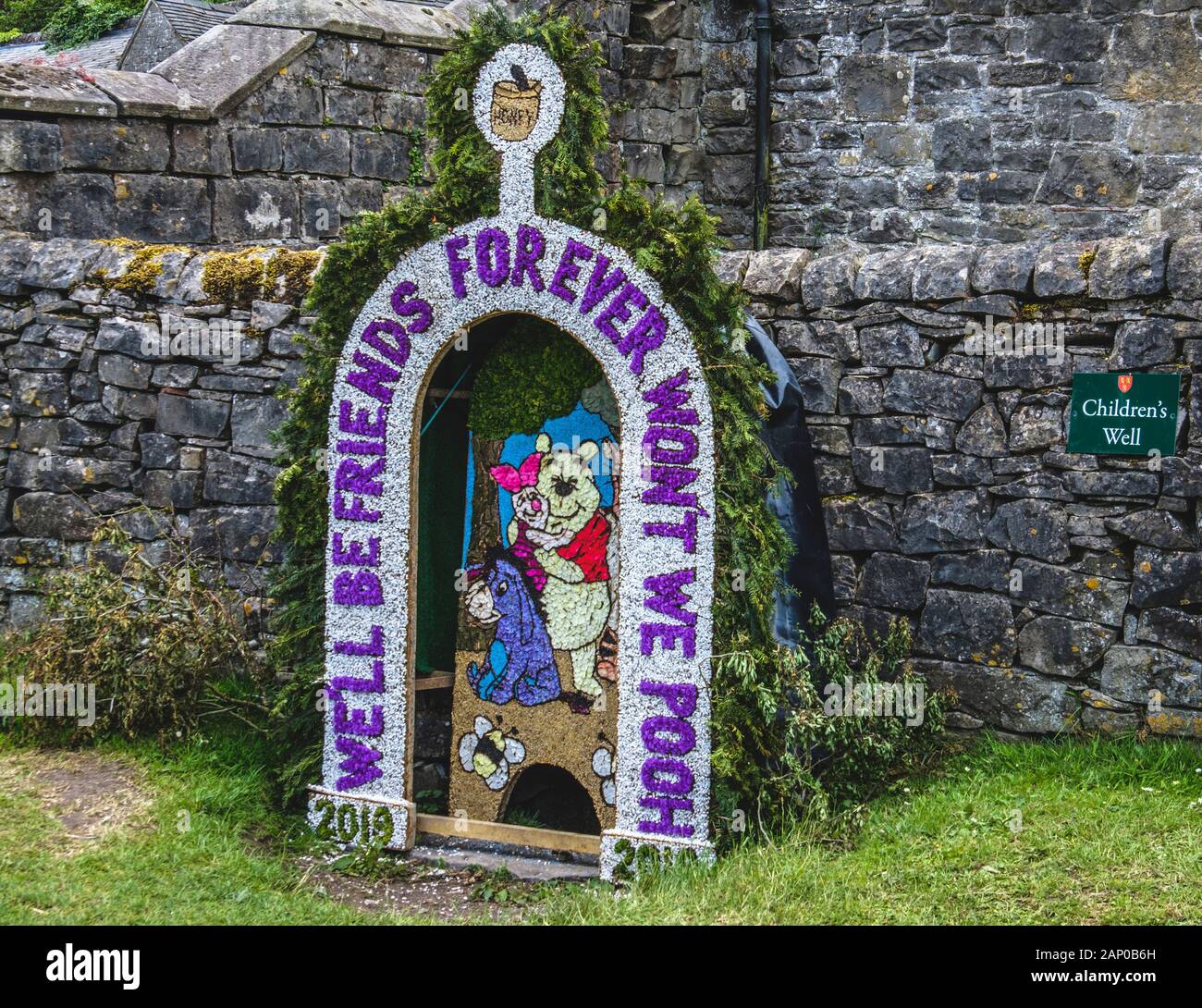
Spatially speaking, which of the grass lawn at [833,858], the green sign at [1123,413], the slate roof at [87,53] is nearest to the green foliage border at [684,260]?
the grass lawn at [833,858]

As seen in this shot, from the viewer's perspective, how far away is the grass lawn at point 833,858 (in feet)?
13.6

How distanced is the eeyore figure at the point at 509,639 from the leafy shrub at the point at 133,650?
3.78 feet

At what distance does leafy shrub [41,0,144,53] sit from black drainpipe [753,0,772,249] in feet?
32.4

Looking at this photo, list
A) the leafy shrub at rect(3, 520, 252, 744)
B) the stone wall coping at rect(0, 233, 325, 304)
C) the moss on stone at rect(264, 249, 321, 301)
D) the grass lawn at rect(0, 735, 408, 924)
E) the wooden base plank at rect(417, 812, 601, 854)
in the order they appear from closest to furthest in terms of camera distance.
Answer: the grass lawn at rect(0, 735, 408, 924) → the wooden base plank at rect(417, 812, 601, 854) → the leafy shrub at rect(3, 520, 252, 744) → the moss on stone at rect(264, 249, 321, 301) → the stone wall coping at rect(0, 233, 325, 304)

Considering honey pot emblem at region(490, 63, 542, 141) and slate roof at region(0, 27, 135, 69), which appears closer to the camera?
honey pot emblem at region(490, 63, 542, 141)

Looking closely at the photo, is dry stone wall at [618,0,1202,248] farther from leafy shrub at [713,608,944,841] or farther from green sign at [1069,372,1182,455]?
leafy shrub at [713,608,944,841]

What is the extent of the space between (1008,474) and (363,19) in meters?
4.97

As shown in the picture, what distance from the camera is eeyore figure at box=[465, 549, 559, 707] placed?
540 cm

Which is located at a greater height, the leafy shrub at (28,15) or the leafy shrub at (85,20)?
the leafy shrub at (28,15)

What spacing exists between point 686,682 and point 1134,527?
1.85m

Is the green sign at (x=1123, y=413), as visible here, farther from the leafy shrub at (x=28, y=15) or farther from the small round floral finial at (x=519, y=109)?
the leafy shrub at (x=28, y=15)

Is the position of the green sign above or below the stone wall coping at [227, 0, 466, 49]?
below

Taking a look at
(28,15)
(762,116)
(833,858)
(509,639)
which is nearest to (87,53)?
(28,15)

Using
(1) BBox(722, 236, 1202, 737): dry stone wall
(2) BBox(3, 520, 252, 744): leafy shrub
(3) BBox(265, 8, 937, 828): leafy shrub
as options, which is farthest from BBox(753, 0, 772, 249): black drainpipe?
(2) BBox(3, 520, 252, 744): leafy shrub
